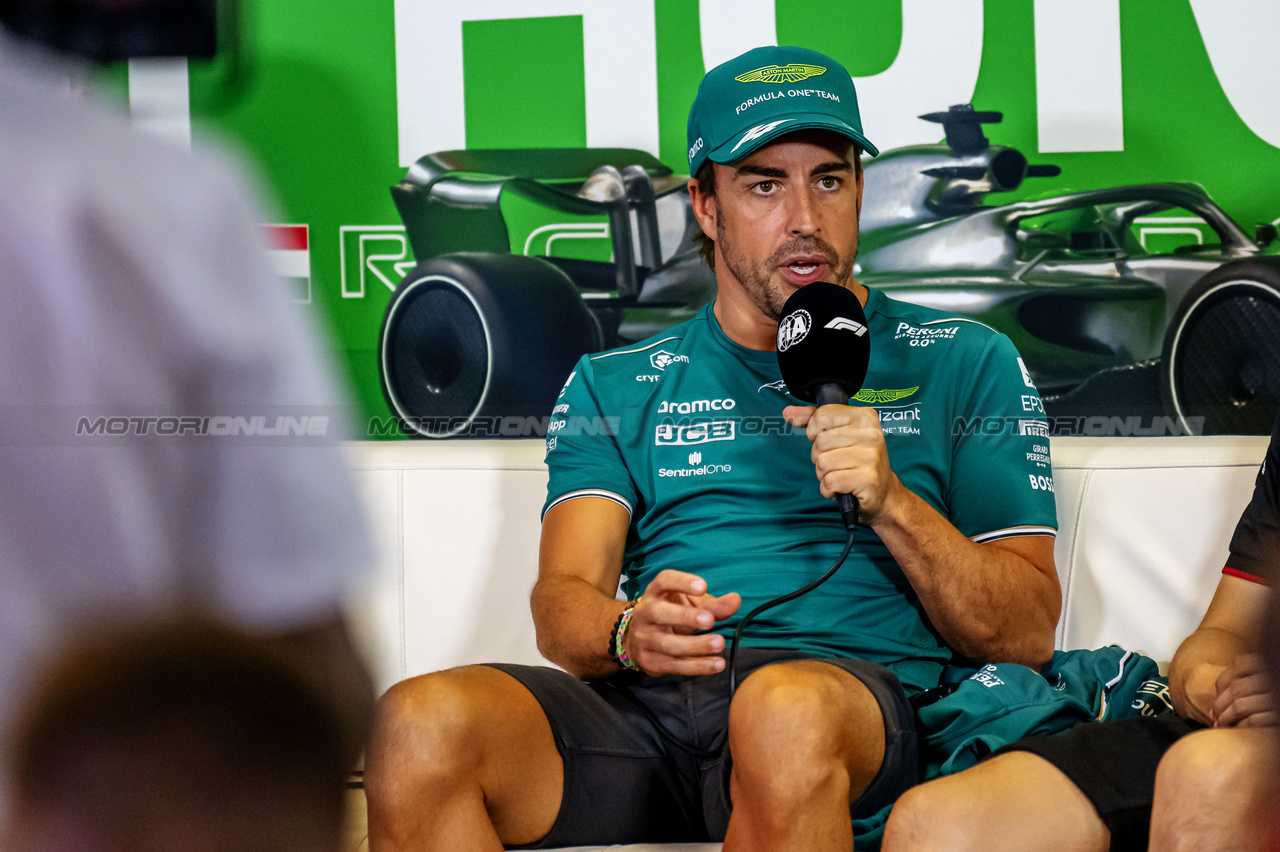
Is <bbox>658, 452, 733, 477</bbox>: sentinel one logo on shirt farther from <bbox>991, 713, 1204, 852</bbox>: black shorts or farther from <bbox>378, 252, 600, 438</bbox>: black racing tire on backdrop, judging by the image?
<bbox>378, 252, 600, 438</bbox>: black racing tire on backdrop

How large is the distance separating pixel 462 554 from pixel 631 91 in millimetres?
1018

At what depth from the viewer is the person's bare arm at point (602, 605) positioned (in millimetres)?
1113

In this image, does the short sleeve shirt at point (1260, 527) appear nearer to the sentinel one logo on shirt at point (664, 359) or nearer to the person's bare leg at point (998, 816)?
the person's bare leg at point (998, 816)

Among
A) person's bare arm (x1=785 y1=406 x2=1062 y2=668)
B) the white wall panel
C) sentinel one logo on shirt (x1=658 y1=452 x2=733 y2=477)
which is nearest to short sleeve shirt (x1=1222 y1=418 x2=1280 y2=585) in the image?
person's bare arm (x1=785 y1=406 x2=1062 y2=668)

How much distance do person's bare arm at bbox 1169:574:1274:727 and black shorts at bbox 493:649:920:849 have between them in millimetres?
272

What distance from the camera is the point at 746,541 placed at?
1.38 meters

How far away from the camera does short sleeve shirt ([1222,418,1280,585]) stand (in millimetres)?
1212

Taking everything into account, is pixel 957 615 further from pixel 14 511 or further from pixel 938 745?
pixel 14 511

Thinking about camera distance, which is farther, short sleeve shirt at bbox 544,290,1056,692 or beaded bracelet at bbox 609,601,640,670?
short sleeve shirt at bbox 544,290,1056,692

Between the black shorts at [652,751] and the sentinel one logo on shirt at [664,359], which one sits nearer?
the black shorts at [652,751]

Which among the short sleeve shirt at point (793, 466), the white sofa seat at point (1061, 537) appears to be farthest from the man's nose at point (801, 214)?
the white sofa seat at point (1061, 537)

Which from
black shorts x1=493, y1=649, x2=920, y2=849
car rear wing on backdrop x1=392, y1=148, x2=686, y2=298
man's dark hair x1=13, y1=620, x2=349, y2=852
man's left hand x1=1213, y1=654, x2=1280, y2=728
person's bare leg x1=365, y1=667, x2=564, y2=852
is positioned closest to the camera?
man's dark hair x1=13, y1=620, x2=349, y2=852

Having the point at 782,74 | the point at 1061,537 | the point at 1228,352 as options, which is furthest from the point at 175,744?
the point at 1228,352

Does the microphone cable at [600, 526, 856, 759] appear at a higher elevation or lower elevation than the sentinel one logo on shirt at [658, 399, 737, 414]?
lower
